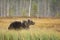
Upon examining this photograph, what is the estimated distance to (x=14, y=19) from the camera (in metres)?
1.72

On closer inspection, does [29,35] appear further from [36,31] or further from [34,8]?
[34,8]

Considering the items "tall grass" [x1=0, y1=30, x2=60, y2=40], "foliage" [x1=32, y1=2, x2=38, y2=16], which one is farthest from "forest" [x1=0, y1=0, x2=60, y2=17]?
"tall grass" [x1=0, y1=30, x2=60, y2=40]

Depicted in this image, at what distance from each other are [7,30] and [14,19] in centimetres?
14

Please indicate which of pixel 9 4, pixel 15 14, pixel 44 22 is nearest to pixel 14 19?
pixel 15 14

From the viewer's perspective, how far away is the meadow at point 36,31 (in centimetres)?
170

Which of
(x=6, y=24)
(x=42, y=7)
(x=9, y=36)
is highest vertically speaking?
(x=42, y=7)

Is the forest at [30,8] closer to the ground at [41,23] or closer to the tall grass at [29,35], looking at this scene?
the ground at [41,23]

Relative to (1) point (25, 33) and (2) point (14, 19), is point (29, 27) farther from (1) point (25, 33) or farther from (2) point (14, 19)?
(2) point (14, 19)

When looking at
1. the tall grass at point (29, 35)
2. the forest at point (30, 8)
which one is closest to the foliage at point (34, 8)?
the forest at point (30, 8)

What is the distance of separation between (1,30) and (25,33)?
0.26m

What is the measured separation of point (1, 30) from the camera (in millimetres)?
1722

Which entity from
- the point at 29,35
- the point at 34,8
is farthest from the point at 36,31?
the point at 34,8

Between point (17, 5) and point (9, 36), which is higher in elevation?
point (17, 5)

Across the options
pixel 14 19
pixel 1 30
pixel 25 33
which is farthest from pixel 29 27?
pixel 1 30
